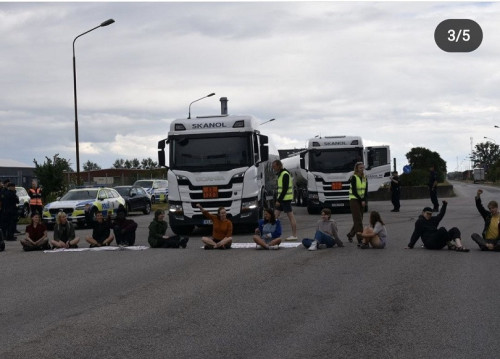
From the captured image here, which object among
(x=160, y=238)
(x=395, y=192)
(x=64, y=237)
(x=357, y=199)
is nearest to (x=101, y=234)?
(x=64, y=237)

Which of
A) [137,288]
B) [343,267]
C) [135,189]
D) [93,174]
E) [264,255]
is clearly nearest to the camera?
[137,288]

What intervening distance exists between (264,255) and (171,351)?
346 inches

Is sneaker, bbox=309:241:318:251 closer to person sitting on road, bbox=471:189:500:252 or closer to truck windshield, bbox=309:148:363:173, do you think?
person sitting on road, bbox=471:189:500:252

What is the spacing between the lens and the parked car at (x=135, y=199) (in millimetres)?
38375

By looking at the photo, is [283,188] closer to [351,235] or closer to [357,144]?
[351,235]

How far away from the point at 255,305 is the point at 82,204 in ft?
64.5

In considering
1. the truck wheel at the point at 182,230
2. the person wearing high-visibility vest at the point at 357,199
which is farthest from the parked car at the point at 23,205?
the person wearing high-visibility vest at the point at 357,199

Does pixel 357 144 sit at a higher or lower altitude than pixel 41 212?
higher

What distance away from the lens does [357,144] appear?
1289 inches

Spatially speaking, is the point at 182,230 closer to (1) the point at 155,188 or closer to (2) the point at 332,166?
(2) the point at 332,166

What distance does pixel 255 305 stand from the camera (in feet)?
32.6

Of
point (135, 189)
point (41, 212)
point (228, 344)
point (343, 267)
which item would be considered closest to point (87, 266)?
point (343, 267)

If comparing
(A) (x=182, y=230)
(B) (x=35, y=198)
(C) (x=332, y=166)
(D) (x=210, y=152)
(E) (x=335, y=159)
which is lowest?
(A) (x=182, y=230)

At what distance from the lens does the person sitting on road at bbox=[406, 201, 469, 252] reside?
1634 cm
